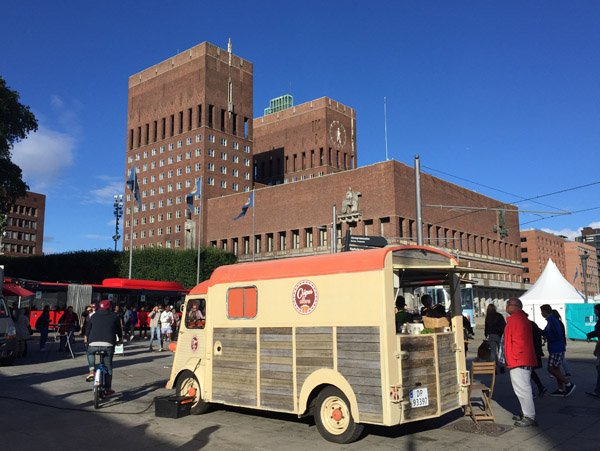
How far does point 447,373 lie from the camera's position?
8219mm

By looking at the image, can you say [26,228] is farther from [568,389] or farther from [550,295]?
[568,389]

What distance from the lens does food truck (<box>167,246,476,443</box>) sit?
7.36 metres

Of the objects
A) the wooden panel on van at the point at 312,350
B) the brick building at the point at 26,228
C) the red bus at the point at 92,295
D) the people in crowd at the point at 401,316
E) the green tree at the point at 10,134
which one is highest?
the brick building at the point at 26,228

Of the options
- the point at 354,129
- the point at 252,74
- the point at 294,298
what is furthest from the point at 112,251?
the point at 354,129

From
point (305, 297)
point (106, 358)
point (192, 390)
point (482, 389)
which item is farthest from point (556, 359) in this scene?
point (106, 358)

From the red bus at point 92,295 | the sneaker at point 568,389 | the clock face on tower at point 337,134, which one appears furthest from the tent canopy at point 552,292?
the clock face on tower at point 337,134

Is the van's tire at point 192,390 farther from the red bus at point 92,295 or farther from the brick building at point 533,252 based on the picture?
the brick building at point 533,252

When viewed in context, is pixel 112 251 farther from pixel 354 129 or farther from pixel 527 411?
pixel 354 129

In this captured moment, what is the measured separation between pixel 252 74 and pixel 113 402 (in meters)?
88.5

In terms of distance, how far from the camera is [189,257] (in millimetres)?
59844

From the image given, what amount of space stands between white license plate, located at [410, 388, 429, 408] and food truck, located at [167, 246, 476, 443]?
0.01 meters

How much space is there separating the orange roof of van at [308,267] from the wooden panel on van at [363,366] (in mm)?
916

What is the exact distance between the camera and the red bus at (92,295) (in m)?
32.5

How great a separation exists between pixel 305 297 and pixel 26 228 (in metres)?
129
